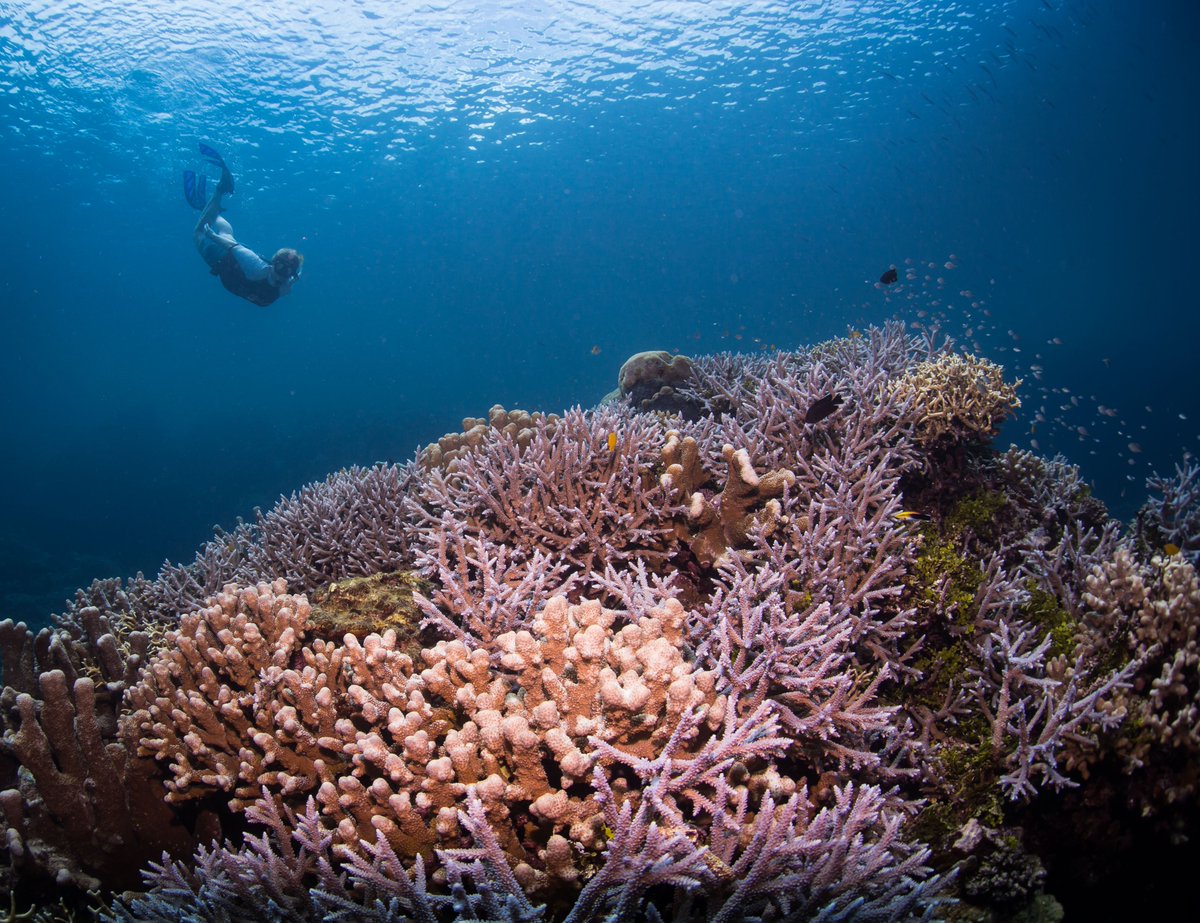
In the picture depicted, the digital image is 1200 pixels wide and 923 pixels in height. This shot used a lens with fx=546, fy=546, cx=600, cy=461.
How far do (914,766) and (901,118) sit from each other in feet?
233

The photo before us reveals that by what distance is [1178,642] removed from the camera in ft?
8.95

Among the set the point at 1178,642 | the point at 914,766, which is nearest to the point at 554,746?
the point at 914,766

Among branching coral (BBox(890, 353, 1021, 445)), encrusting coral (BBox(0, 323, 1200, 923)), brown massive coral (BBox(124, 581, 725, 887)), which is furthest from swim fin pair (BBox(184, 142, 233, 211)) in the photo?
branching coral (BBox(890, 353, 1021, 445))

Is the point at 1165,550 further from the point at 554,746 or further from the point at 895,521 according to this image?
the point at 554,746

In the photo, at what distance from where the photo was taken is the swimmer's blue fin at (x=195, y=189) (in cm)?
2106

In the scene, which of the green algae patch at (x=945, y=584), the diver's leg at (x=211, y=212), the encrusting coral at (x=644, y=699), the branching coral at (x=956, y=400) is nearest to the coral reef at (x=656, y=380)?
A: the encrusting coral at (x=644, y=699)

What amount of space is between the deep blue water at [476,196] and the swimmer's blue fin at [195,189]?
12.9 m

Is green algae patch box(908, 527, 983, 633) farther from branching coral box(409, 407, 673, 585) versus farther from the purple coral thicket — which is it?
the purple coral thicket

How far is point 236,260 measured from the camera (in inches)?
792

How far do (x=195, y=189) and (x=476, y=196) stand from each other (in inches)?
2531

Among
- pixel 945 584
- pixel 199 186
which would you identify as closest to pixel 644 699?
pixel 945 584

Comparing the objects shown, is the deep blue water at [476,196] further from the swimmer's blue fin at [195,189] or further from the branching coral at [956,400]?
the swimmer's blue fin at [195,189]

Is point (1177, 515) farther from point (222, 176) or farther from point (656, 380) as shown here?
point (222, 176)

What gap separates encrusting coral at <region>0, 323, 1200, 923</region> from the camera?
1.88 m
